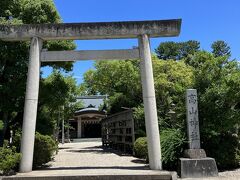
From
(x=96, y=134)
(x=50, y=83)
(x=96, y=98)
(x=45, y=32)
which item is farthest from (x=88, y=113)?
(x=45, y=32)

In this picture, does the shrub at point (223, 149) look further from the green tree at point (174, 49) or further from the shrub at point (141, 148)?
the green tree at point (174, 49)

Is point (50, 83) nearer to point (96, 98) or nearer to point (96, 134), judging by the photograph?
point (96, 134)

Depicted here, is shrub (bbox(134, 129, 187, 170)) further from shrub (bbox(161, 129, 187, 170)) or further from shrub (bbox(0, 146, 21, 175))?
shrub (bbox(0, 146, 21, 175))

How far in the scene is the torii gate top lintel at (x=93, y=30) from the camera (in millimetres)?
12594

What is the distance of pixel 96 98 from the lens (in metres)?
55.9

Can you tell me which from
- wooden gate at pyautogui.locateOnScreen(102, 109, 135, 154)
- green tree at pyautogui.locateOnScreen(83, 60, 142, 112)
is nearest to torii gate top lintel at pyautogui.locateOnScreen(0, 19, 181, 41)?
wooden gate at pyautogui.locateOnScreen(102, 109, 135, 154)

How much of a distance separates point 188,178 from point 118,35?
5471mm

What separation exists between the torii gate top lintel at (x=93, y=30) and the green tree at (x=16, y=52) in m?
2.87

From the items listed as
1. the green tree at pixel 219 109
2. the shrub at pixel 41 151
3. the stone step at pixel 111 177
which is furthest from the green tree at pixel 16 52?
the green tree at pixel 219 109

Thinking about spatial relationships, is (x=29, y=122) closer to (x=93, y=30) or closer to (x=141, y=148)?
(x=93, y=30)

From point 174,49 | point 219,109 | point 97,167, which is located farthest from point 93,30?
point 174,49

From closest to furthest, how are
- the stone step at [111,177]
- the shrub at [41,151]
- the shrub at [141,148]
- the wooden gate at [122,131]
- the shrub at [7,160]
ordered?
the stone step at [111,177], the shrub at [7,160], the shrub at [41,151], the shrub at [141,148], the wooden gate at [122,131]

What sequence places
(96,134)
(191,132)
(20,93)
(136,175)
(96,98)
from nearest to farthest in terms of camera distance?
1. (136,175)
2. (191,132)
3. (20,93)
4. (96,134)
5. (96,98)

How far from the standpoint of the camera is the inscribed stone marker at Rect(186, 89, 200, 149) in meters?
11.8
